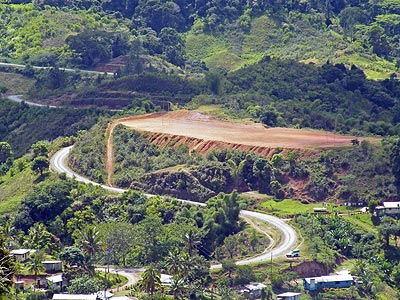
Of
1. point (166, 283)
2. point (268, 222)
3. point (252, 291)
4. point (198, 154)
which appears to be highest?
point (166, 283)

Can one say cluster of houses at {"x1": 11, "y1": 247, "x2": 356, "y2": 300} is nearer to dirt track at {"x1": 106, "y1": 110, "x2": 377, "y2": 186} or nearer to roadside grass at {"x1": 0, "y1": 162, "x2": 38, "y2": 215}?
roadside grass at {"x1": 0, "y1": 162, "x2": 38, "y2": 215}

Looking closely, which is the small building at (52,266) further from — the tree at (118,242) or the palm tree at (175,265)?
the palm tree at (175,265)

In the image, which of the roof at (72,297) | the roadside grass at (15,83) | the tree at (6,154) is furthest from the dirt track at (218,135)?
the roof at (72,297)

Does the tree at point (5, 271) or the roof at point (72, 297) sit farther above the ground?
the tree at point (5, 271)

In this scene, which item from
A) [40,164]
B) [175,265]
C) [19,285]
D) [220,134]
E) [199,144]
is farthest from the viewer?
[220,134]

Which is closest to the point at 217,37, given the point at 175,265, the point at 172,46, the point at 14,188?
the point at 172,46

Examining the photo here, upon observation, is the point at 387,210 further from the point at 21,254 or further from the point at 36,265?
the point at 36,265
